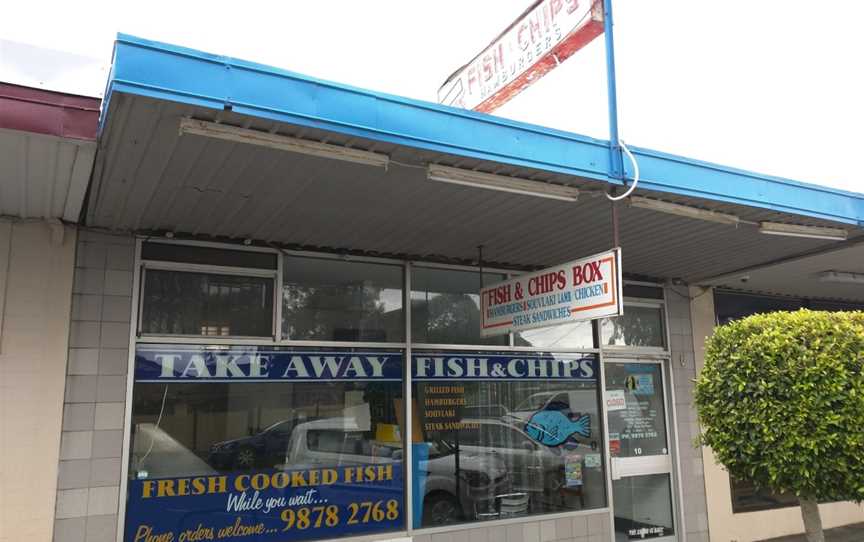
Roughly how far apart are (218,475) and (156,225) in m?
2.16

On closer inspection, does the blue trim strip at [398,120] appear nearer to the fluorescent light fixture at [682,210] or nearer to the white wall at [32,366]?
the fluorescent light fixture at [682,210]

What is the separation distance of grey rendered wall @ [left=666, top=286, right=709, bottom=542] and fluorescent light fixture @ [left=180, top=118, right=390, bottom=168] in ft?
18.3

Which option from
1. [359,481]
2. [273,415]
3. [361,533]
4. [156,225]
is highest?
[156,225]

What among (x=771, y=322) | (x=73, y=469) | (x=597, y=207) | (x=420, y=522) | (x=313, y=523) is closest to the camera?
(x=771, y=322)

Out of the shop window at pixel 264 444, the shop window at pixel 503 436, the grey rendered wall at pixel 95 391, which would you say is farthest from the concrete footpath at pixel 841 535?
the grey rendered wall at pixel 95 391

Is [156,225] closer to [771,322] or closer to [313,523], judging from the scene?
[313,523]

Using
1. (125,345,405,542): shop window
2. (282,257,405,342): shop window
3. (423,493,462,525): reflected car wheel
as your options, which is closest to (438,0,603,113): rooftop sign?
(282,257,405,342): shop window

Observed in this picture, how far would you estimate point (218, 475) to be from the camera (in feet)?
18.0

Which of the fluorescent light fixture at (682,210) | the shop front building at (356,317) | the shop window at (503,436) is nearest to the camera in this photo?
the shop front building at (356,317)

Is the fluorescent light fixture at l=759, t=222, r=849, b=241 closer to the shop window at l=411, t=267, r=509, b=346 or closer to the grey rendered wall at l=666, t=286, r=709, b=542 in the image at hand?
the grey rendered wall at l=666, t=286, r=709, b=542

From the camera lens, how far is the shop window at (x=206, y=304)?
218 inches

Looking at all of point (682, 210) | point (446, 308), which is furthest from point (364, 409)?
point (682, 210)

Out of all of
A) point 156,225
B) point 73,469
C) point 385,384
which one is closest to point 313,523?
point 385,384

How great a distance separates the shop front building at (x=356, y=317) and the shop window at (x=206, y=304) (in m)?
0.02
